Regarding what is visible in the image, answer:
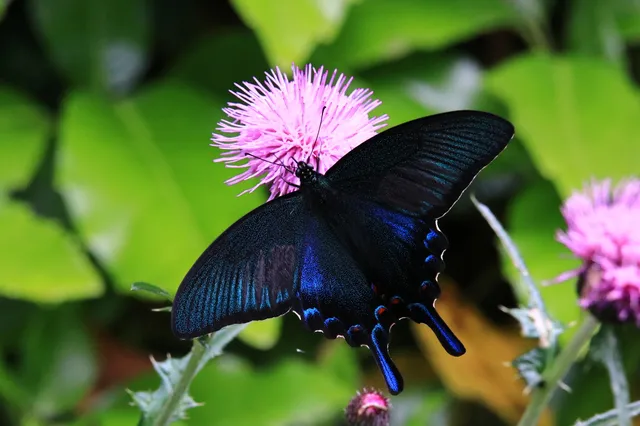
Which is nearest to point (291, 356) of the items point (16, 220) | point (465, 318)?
point (465, 318)

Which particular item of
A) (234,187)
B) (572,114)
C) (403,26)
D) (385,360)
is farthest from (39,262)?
(572,114)

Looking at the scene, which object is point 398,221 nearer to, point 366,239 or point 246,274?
point 366,239

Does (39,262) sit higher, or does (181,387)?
(39,262)

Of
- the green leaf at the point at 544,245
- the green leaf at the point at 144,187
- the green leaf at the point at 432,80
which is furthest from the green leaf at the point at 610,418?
the green leaf at the point at 432,80

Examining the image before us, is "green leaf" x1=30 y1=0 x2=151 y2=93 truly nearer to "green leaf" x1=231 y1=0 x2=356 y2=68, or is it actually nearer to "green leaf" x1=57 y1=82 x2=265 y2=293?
"green leaf" x1=57 y1=82 x2=265 y2=293

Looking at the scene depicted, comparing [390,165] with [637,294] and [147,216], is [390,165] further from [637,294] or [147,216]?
[147,216]
